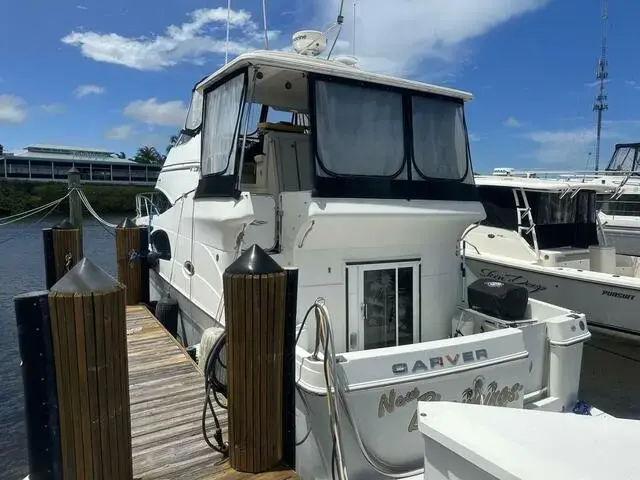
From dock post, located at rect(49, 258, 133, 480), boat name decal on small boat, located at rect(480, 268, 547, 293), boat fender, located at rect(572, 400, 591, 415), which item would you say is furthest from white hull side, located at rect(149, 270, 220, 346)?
boat name decal on small boat, located at rect(480, 268, 547, 293)

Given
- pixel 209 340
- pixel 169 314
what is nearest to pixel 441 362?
pixel 209 340

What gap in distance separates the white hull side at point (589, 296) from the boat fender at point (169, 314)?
6.89 meters

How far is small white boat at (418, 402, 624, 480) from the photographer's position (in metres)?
1.74

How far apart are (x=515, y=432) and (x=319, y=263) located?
8.05ft

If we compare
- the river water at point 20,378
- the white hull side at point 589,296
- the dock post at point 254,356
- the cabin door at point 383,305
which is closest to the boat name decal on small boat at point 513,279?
the white hull side at point 589,296

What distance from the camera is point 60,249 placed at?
7.28 m

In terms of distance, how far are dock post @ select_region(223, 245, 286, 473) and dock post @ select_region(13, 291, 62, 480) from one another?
3.37 ft

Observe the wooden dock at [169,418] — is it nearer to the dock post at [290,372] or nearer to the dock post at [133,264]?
the dock post at [290,372]

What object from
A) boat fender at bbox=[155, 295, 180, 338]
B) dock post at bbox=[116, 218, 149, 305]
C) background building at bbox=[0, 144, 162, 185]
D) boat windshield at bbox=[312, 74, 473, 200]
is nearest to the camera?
boat windshield at bbox=[312, 74, 473, 200]

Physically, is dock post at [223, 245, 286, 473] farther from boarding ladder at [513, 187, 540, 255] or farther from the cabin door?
boarding ladder at [513, 187, 540, 255]

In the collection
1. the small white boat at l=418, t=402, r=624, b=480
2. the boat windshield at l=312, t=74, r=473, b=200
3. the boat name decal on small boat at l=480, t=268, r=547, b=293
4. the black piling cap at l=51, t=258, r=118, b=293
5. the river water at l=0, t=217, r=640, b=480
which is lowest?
the river water at l=0, t=217, r=640, b=480

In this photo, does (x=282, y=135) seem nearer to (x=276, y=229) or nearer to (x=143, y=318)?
(x=276, y=229)

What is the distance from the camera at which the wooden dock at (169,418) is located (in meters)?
3.16

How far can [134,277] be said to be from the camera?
8250 millimetres
